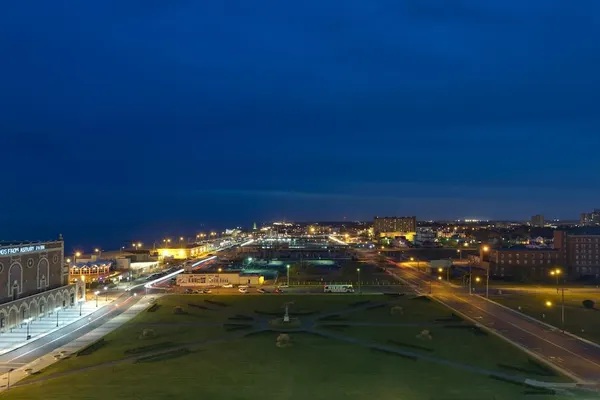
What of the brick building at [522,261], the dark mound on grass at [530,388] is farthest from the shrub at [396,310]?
the brick building at [522,261]

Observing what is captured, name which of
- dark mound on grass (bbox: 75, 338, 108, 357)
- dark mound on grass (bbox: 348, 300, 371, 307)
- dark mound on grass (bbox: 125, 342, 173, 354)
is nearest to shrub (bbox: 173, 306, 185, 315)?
dark mound on grass (bbox: 75, 338, 108, 357)

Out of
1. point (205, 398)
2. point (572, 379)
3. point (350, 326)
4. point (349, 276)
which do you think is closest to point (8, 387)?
point (205, 398)

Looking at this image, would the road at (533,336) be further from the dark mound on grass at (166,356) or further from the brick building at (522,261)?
the dark mound on grass at (166,356)

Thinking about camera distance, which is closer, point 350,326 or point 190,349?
point 190,349

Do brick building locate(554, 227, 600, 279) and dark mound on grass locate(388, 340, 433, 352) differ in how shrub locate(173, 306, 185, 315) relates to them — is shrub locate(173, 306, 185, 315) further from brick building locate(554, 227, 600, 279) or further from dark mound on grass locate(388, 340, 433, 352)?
brick building locate(554, 227, 600, 279)

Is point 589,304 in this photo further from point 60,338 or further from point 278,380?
point 60,338

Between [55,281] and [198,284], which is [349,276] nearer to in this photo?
[198,284]

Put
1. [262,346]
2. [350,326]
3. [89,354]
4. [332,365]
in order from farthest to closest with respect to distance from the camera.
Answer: [350,326]
[262,346]
[89,354]
[332,365]
